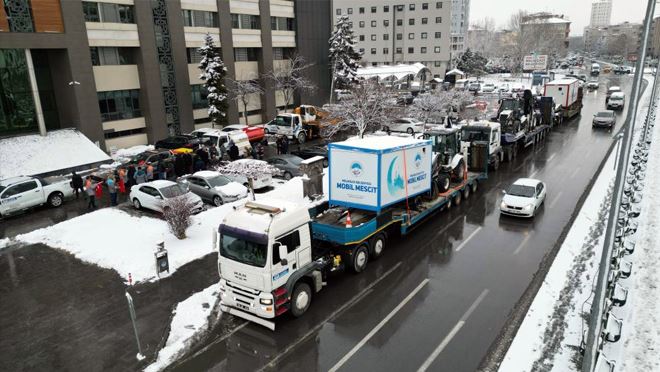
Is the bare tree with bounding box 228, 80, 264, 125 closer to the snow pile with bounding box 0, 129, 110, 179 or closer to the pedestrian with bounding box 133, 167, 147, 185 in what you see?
the snow pile with bounding box 0, 129, 110, 179

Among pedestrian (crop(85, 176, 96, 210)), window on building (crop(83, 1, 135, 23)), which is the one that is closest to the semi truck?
pedestrian (crop(85, 176, 96, 210))

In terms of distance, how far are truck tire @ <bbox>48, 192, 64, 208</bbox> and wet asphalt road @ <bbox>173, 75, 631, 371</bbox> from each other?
1485cm

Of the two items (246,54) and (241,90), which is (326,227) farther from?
(246,54)

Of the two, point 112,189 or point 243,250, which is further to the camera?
point 112,189

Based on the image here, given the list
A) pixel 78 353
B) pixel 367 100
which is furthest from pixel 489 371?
pixel 367 100

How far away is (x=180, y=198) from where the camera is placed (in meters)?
16.8

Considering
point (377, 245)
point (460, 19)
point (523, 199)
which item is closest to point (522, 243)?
point (523, 199)

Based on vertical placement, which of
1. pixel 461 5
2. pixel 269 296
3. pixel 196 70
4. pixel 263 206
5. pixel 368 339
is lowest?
pixel 368 339

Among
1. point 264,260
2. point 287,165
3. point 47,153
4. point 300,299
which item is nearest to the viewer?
point 264,260

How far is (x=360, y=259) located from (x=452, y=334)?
4133mm

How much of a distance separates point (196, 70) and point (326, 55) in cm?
1724

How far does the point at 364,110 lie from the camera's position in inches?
1294

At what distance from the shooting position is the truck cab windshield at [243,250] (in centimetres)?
1065

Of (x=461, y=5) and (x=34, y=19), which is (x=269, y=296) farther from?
(x=461, y=5)
